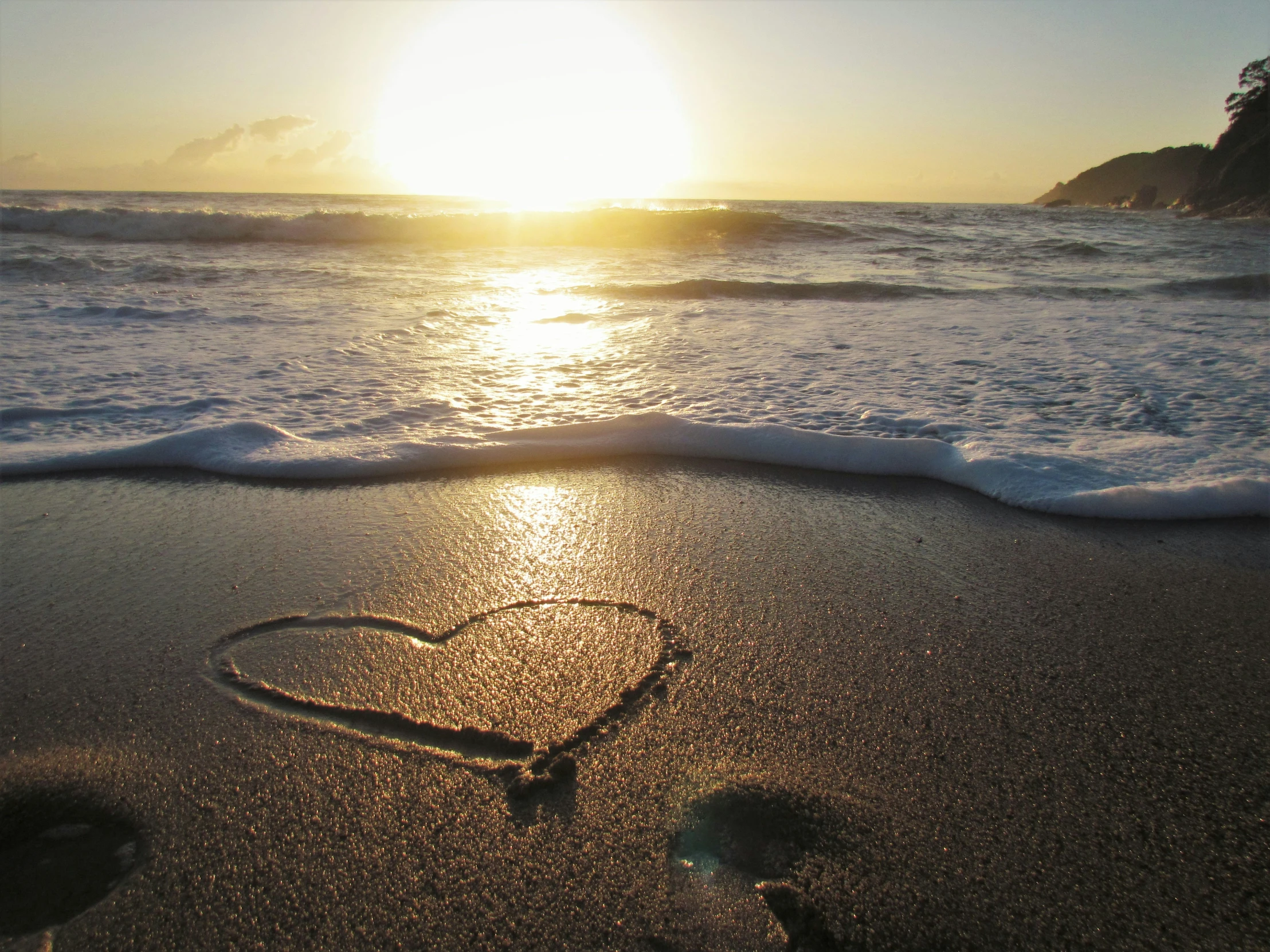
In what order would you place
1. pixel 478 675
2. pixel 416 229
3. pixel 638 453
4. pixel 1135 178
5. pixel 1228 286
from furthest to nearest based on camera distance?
pixel 1135 178, pixel 416 229, pixel 1228 286, pixel 638 453, pixel 478 675

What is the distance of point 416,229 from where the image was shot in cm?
1550

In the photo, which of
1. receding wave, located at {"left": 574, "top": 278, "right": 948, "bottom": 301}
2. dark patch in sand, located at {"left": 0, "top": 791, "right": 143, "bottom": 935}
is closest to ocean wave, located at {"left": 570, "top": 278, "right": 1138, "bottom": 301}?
receding wave, located at {"left": 574, "top": 278, "right": 948, "bottom": 301}

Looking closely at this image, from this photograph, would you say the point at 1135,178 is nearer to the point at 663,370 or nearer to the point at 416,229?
the point at 416,229

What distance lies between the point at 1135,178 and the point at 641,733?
270 ft

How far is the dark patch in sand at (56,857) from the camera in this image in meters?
1.19

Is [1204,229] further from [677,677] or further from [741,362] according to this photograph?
[677,677]

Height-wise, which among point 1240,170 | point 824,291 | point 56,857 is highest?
point 1240,170

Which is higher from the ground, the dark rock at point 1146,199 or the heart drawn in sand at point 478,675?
the dark rock at point 1146,199

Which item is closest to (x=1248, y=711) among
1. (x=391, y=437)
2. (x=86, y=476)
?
(x=391, y=437)

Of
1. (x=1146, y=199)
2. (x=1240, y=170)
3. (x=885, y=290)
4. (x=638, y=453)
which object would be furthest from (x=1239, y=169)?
(x=638, y=453)

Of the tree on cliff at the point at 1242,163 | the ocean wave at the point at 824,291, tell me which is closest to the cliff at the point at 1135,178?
the tree on cliff at the point at 1242,163

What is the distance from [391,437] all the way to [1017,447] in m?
3.06

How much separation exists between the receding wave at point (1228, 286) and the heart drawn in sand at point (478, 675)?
9452 millimetres

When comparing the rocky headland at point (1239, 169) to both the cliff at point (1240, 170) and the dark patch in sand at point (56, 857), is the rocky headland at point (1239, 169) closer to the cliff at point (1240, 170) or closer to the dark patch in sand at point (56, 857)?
the cliff at point (1240, 170)
